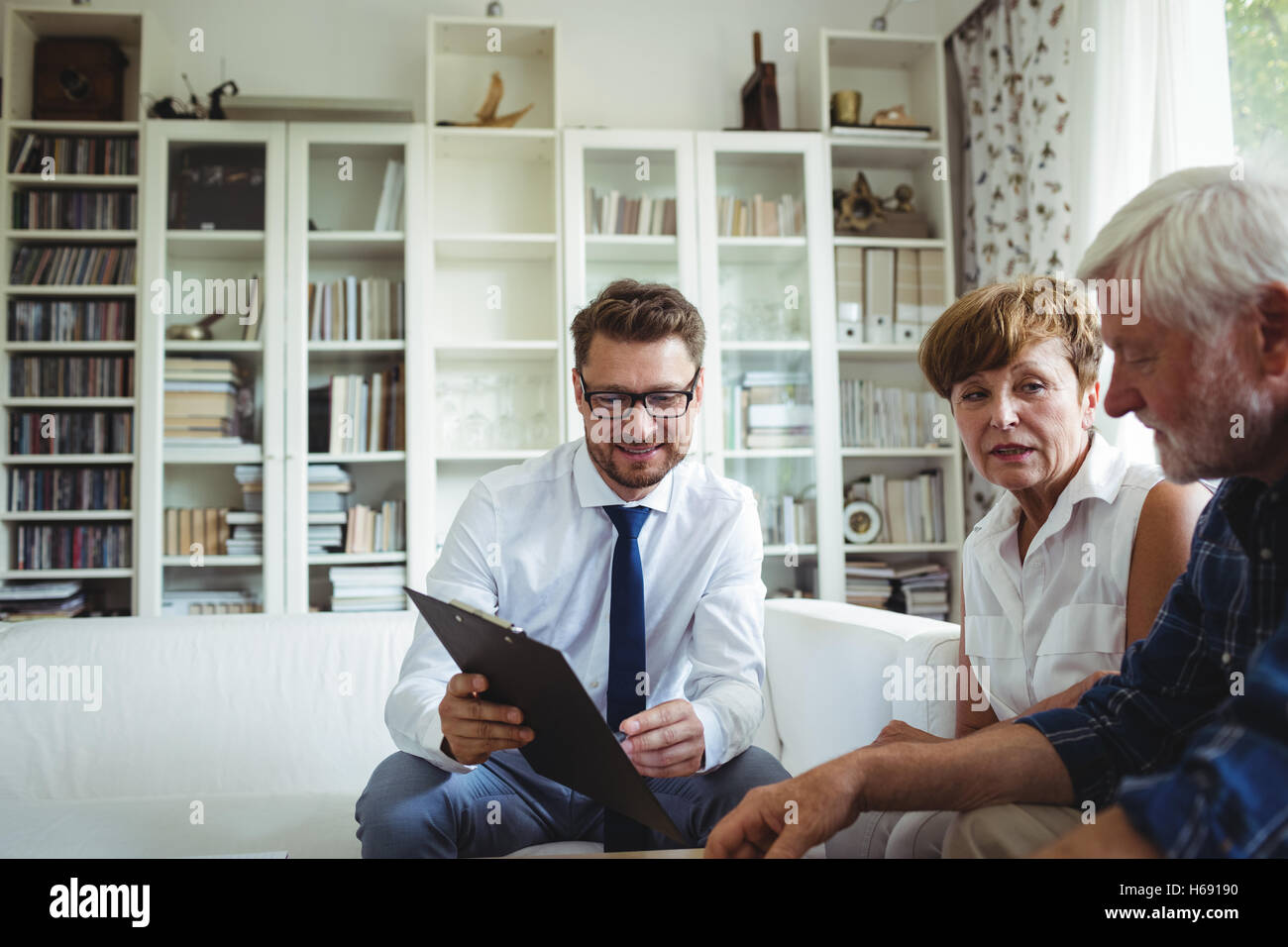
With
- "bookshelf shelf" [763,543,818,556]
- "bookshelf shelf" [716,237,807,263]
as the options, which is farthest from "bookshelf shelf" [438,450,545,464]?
"bookshelf shelf" [716,237,807,263]

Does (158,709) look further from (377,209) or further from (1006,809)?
(377,209)

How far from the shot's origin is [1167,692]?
0.89 metres

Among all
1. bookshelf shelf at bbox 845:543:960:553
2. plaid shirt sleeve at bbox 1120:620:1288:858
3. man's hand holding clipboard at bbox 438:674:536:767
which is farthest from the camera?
bookshelf shelf at bbox 845:543:960:553

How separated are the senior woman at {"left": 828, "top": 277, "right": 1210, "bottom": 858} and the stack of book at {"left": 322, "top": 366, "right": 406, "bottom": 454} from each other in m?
2.17

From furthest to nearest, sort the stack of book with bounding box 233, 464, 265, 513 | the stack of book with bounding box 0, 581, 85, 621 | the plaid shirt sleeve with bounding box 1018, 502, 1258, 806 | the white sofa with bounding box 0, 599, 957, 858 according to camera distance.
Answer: the stack of book with bounding box 233, 464, 265, 513
the stack of book with bounding box 0, 581, 85, 621
the white sofa with bounding box 0, 599, 957, 858
the plaid shirt sleeve with bounding box 1018, 502, 1258, 806

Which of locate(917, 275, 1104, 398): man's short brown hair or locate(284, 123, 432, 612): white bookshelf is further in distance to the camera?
locate(284, 123, 432, 612): white bookshelf

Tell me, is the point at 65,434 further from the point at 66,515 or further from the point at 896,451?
the point at 896,451

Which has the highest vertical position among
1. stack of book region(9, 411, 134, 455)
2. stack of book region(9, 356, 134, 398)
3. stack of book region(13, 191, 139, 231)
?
stack of book region(13, 191, 139, 231)

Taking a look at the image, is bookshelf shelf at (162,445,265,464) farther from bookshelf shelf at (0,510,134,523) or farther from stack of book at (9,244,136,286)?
stack of book at (9,244,136,286)

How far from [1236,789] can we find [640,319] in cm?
106

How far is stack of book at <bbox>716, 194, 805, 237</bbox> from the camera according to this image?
3.26 metres

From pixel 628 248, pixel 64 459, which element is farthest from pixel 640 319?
pixel 64 459

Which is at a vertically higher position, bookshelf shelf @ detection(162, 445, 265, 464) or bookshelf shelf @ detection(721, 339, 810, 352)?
bookshelf shelf @ detection(721, 339, 810, 352)
